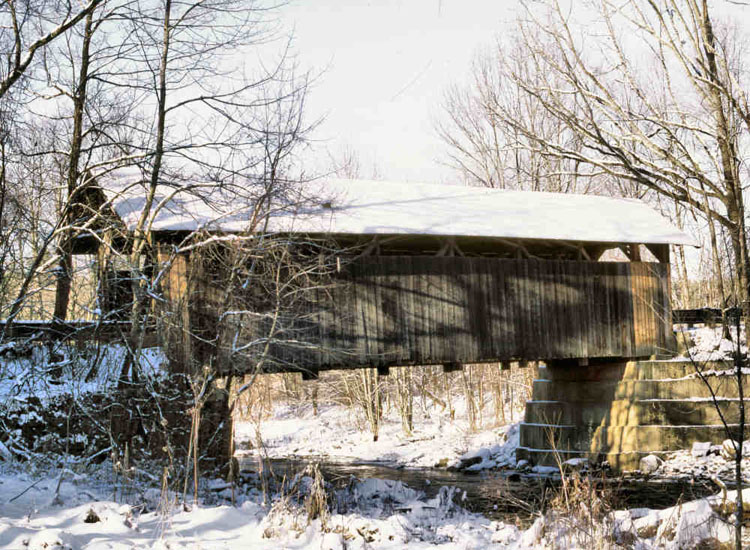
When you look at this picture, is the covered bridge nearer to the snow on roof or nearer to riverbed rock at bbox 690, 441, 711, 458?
the snow on roof

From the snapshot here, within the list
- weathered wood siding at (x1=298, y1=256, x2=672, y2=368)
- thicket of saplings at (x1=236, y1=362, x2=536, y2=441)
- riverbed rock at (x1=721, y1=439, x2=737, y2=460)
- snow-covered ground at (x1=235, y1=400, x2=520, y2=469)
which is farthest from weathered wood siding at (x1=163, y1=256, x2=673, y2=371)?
thicket of saplings at (x1=236, y1=362, x2=536, y2=441)

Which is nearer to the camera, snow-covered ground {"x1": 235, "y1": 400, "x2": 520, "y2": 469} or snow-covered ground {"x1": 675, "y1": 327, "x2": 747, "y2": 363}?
snow-covered ground {"x1": 675, "y1": 327, "x2": 747, "y2": 363}

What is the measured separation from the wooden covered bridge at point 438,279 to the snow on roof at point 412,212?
35 millimetres

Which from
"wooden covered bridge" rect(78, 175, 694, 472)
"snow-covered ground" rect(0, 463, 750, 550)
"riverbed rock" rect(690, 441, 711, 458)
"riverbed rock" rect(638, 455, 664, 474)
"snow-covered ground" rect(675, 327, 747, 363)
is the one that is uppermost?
"wooden covered bridge" rect(78, 175, 694, 472)

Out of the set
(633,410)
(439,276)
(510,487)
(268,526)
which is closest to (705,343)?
(633,410)

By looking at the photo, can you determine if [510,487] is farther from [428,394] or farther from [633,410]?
[428,394]

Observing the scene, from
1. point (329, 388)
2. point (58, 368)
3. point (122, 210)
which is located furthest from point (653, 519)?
point (329, 388)

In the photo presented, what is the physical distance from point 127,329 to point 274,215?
238cm

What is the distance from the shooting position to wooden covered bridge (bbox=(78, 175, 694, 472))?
10.4m

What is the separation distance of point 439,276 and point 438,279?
0.17 ft

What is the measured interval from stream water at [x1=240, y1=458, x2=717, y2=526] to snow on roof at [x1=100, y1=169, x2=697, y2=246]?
11.2ft

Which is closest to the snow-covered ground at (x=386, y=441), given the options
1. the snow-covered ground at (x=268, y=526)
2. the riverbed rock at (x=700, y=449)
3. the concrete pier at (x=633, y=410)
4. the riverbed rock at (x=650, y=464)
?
the concrete pier at (x=633, y=410)

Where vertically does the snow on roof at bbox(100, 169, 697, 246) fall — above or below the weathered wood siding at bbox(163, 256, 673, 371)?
above

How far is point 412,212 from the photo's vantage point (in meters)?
12.4
